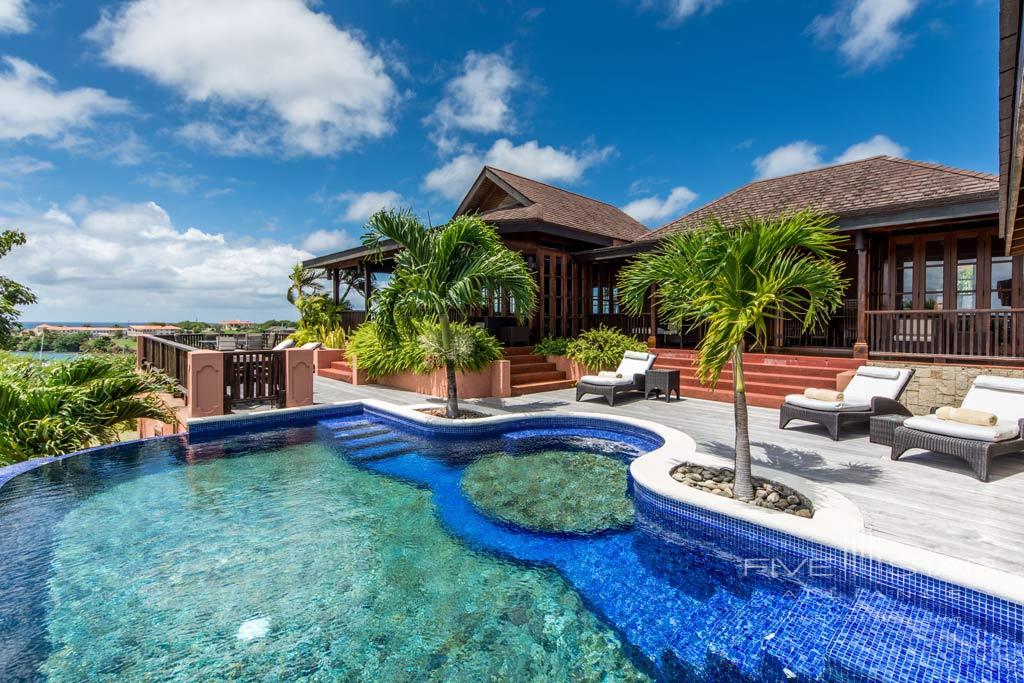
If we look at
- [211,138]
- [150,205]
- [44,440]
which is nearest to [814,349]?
[44,440]

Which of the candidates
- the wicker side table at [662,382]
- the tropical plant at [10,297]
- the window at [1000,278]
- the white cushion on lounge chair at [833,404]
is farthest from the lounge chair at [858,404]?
the tropical plant at [10,297]

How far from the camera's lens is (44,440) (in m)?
5.76

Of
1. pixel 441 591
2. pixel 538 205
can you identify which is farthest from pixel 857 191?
pixel 441 591

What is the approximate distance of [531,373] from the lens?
38.9ft

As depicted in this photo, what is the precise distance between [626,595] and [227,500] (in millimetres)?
4215

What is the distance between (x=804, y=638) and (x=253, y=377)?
9028mm

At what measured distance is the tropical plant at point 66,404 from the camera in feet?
18.4

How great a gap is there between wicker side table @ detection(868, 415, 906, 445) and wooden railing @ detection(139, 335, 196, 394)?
35.8 feet

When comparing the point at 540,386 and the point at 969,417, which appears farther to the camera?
the point at 540,386

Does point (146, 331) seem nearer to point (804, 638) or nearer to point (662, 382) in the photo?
point (662, 382)

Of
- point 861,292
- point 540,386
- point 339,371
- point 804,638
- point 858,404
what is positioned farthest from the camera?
point 339,371

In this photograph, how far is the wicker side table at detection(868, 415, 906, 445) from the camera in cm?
593

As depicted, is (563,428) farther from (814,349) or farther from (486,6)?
→ (486,6)

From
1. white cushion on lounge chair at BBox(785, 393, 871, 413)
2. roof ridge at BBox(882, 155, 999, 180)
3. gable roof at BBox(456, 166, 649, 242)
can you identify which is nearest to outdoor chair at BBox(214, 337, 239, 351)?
gable roof at BBox(456, 166, 649, 242)
